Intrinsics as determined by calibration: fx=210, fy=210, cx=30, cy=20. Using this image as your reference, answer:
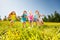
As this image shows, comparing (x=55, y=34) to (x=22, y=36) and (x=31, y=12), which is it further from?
(x=31, y=12)

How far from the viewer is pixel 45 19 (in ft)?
14.3

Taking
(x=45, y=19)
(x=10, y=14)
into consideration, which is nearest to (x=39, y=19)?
(x=45, y=19)

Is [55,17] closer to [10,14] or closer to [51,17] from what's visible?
[51,17]

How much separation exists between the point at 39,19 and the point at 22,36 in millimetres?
1123

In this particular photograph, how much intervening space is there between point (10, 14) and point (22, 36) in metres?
1.02

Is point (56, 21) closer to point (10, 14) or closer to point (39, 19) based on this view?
point (39, 19)

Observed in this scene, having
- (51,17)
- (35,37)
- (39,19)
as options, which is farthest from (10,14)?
(35,37)

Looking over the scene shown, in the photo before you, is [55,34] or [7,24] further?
[7,24]

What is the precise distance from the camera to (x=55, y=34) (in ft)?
10.8

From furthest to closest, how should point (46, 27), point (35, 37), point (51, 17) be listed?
point (51, 17), point (46, 27), point (35, 37)

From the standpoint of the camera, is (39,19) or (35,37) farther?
(39,19)

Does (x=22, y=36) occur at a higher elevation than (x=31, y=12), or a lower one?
lower

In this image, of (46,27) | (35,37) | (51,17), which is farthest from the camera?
(51,17)

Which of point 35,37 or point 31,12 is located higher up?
point 31,12
